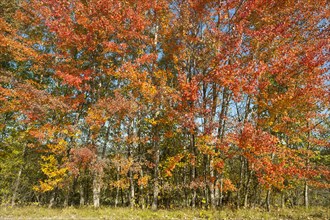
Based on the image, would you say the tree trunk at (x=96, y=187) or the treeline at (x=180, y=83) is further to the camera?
the tree trunk at (x=96, y=187)

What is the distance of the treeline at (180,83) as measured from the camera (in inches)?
463

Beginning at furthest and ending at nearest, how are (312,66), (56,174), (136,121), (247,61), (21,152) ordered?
(21,152)
(136,121)
(56,174)
(247,61)
(312,66)

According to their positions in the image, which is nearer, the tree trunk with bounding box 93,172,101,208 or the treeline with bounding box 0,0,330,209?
the treeline with bounding box 0,0,330,209

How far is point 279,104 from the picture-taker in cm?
1164

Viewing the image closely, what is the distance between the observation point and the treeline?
38.6 feet

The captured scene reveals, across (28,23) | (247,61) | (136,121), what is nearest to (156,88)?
(136,121)

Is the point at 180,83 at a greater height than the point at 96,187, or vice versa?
the point at 180,83

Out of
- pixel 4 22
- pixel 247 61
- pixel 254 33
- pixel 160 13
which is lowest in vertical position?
pixel 247 61

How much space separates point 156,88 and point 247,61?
17.3ft

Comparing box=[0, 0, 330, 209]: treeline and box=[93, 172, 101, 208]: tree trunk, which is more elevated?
box=[0, 0, 330, 209]: treeline

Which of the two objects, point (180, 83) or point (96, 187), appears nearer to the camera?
point (180, 83)

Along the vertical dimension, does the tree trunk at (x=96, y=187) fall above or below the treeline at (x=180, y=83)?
below

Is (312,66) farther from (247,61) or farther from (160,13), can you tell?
(160,13)

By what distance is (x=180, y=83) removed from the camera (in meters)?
12.9
